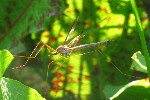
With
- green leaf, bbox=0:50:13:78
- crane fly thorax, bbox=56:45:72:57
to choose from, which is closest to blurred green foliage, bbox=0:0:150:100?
crane fly thorax, bbox=56:45:72:57

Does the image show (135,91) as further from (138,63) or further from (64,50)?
(64,50)

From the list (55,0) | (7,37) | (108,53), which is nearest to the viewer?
(55,0)

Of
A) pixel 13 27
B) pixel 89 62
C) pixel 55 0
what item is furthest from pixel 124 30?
pixel 13 27

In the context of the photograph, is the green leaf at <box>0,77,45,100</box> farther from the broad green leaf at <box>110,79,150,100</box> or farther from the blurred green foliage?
the blurred green foliage

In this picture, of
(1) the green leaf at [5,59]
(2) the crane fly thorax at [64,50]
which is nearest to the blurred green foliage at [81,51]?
(2) the crane fly thorax at [64,50]

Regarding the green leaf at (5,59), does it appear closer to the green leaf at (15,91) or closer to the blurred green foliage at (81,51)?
the green leaf at (15,91)

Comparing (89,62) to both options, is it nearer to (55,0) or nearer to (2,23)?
(55,0)

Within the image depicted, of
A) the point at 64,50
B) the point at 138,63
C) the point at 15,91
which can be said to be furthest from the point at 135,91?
the point at 15,91
